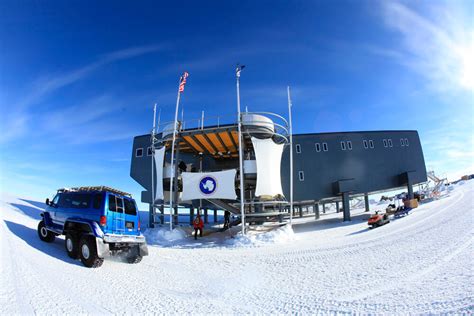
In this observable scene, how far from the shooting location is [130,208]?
30.7ft

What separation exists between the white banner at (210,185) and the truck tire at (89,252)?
11.0 metres

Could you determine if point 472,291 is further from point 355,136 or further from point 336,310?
point 355,136

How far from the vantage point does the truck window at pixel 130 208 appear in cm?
915

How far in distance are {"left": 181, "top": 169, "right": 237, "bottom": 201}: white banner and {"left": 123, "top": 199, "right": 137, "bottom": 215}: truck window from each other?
29.7ft

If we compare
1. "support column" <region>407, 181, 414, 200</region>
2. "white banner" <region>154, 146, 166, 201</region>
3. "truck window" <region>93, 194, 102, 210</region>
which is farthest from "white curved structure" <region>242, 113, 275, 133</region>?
"support column" <region>407, 181, 414, 200</region>

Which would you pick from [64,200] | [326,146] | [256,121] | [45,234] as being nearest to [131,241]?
[64,200]

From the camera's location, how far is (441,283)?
→ 5.58 m

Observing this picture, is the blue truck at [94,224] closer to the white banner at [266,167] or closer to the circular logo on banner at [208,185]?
the circular logo on banner at [208,185]

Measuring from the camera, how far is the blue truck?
7.68 m

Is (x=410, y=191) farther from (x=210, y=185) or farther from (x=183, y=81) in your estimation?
(x=183, y=81)

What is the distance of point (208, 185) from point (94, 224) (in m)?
11.0

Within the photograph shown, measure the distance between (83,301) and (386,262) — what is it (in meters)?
8.37

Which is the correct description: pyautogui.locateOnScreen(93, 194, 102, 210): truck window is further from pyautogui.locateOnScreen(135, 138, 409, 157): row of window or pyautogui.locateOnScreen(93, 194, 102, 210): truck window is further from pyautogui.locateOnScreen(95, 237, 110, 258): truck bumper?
pyautogui.locateOnScreen(135, 138, 409, 157): row of window

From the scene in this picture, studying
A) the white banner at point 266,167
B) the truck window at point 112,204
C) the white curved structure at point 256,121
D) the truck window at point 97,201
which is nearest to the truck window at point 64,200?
the truck window at point 97,201
